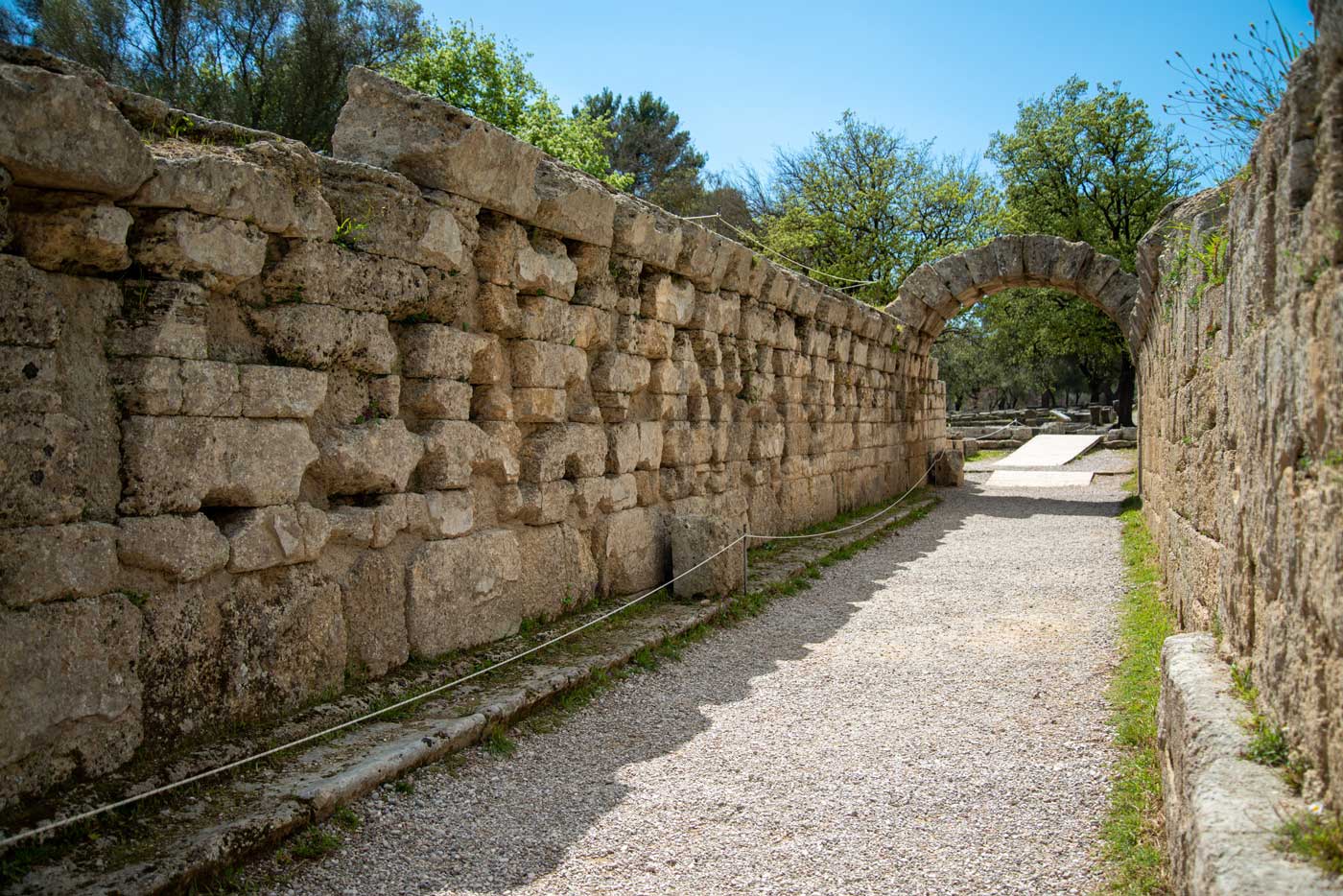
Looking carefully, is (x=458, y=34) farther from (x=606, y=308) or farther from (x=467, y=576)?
(x=467, y=576)

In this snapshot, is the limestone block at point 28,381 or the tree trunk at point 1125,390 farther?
the tree trunk at point 1125,390

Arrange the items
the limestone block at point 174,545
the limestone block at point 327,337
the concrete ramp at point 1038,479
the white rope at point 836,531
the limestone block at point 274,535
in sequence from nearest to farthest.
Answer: the limestone block at point 174,545, the limestone block at point 274,535, the limestone block at point 327,337, the white rope at point 836,531, the concrete ramp at point 1038,479

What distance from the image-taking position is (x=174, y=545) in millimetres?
3641

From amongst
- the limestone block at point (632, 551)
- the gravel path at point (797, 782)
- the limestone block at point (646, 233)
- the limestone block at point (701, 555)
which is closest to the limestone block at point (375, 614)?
the gravel path at point (797, 782)

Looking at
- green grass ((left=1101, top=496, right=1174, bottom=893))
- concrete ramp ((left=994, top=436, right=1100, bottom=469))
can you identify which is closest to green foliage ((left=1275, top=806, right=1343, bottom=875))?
green grass ((left=1101, top=496, right=1174, bottom=893))

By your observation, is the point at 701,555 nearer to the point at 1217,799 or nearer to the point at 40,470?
the point at 40,470

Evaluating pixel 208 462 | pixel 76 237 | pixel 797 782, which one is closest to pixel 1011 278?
pixel 797 782

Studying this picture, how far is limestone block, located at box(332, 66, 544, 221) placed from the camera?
5070 mm

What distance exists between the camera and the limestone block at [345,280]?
429 cm

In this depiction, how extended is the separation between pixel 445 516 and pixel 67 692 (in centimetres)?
208

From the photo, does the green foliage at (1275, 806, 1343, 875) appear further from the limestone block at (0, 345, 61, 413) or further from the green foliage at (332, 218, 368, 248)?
the green foliage at (332, 218, 368, 248)

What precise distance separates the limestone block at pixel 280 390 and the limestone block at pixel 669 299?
3.40 m

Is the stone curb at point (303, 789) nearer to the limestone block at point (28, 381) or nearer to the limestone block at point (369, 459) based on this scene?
the limestone block at point (369, 459)

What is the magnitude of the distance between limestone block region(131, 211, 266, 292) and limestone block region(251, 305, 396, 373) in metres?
0.22
